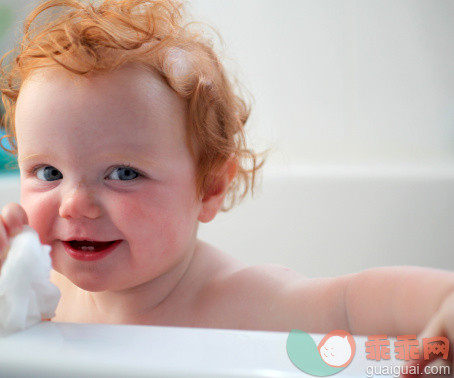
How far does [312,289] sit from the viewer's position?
72 centimetres

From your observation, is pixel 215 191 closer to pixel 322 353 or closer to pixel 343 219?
pixel 322 353

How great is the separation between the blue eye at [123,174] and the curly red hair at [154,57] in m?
0.09

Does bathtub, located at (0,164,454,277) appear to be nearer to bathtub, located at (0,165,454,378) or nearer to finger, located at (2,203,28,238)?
bathtub, located at (0,165,454,378)

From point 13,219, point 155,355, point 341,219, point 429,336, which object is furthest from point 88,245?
point 341,219

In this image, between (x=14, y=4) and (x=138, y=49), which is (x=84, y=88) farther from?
(x=14, y=4)

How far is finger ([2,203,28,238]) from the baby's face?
0.05 metres

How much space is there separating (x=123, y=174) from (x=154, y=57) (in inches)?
6.5

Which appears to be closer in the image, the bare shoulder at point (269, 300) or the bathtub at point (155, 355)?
the bathtub at point (155, 355)

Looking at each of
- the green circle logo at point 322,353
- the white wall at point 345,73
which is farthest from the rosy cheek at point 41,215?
the white wall at point 345,73

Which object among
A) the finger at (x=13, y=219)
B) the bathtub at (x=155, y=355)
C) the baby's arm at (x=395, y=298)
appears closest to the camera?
the bathtub at (x=155, y=355)

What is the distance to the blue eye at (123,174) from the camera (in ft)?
2.26

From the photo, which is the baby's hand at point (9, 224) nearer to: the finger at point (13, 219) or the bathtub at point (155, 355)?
the finger at point (13, 219)

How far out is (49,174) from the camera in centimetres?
70

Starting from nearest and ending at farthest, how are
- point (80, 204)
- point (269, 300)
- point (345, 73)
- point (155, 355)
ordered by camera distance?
point (155, 355) < point (80, 204) < point (269, 300) < point (345, 73)
